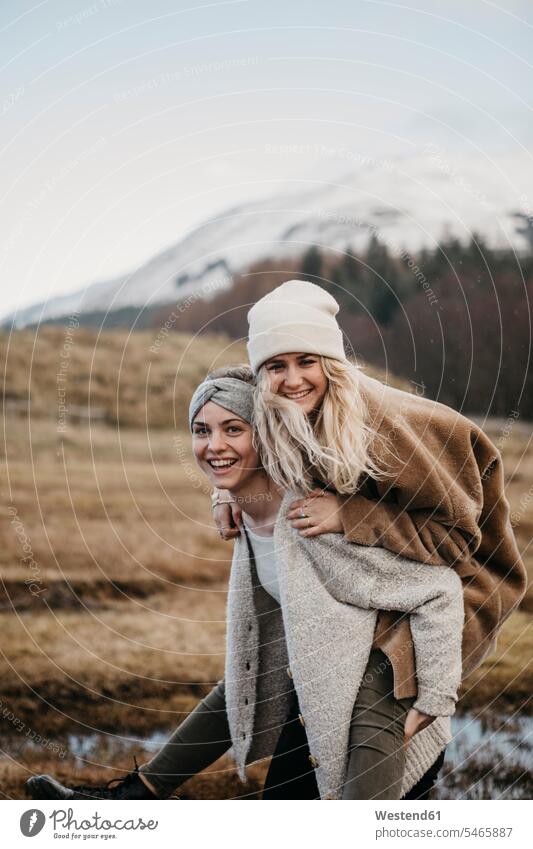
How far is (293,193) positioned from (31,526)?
280cm

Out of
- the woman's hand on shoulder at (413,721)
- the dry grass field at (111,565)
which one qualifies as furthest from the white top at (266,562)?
the dry grass field at (111,565)

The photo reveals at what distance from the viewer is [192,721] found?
2.69m

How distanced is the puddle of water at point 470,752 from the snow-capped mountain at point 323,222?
5.17ft

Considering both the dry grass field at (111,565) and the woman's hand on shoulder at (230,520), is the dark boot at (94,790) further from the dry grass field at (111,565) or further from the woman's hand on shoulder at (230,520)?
the woman's hand on shoulder at (230,520)

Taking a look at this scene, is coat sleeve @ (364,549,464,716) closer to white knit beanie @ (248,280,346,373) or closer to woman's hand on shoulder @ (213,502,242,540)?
woman's hand on shoulder @ (213,502,242,540)

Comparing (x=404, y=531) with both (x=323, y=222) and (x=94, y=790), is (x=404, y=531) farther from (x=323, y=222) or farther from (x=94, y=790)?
(x=323, y=222)

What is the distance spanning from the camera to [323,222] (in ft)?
11.1

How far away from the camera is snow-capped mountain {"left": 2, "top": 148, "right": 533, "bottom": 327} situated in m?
3.31
